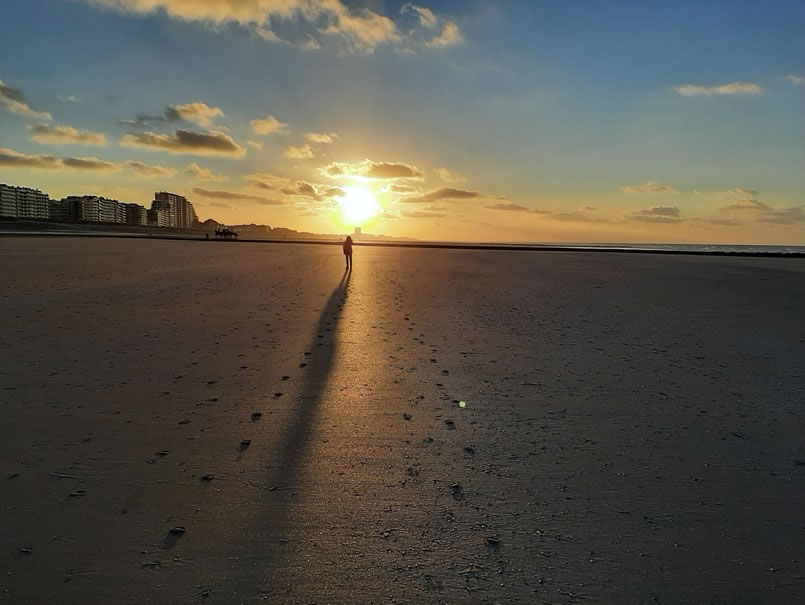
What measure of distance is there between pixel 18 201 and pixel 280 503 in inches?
9612

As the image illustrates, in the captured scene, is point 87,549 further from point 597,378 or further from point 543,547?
point 597,378

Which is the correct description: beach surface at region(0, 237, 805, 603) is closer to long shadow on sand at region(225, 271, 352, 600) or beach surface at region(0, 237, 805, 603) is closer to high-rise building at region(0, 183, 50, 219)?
long shadow on sand at region(225, 271, 352, 600)

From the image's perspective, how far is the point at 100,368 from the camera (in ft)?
25.4

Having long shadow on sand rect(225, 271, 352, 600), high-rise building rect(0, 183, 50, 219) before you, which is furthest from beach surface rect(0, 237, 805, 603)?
high-rise building rect(0, 183, 50, 219)

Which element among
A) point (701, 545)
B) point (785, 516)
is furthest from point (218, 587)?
point (785, 516)

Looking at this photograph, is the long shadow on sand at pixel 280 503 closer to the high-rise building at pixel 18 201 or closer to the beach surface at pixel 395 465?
the beach surface at pixel 395 465

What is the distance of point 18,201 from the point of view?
187750 millimetres

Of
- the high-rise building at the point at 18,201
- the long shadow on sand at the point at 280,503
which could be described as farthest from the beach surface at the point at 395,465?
the high-rise building at the point at 18,201

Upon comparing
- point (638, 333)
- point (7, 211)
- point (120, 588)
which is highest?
point (7, 211)

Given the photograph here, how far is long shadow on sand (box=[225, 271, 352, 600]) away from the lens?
10.5 ft

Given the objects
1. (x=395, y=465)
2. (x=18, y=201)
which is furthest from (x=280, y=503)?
(x=18, y=201)

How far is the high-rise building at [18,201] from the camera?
180625 mm

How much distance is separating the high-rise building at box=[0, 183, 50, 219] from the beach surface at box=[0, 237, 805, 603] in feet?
732

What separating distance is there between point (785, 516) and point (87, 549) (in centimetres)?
576
